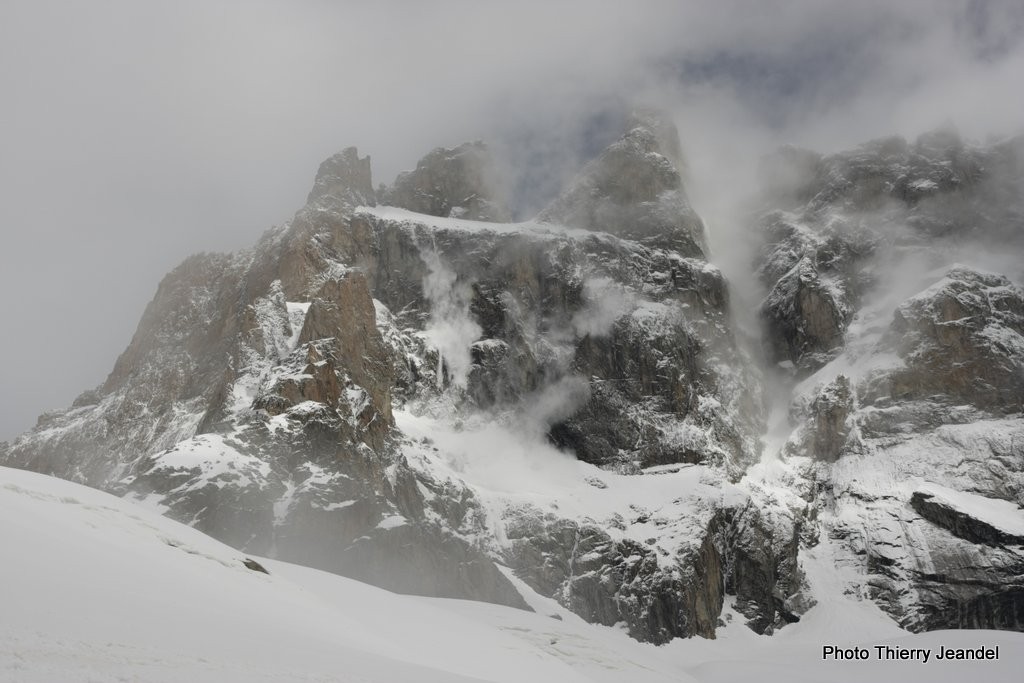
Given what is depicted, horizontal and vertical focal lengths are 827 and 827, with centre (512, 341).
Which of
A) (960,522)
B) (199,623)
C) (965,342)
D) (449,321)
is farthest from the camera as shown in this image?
(449,321)

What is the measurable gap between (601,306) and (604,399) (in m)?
15.9

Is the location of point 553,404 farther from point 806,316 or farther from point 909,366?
point 909,366

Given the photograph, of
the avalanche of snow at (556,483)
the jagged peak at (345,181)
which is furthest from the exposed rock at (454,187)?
the avalanche of snow at (556,483)

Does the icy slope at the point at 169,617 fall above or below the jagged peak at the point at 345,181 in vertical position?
below

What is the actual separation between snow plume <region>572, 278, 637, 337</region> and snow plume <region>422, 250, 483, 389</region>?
16272 millimetres

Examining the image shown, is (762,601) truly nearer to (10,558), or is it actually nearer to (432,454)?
(432,454)

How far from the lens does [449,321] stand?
12462cm

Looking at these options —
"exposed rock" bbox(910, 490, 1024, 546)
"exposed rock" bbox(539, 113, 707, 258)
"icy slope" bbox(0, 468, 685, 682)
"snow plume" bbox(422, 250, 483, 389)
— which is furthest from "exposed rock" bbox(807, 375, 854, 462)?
"icy slope" bbox(0, 468, 685, 682)

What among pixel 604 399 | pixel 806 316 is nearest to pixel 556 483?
pixel 604 399

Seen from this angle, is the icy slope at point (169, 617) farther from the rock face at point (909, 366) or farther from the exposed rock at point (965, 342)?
the exposed rock at point (965, 342)

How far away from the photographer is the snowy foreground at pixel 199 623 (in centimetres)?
1245

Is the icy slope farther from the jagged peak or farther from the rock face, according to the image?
the jagged peak

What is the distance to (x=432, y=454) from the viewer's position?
344ft

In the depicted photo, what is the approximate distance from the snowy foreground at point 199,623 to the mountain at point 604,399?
45.1 m
